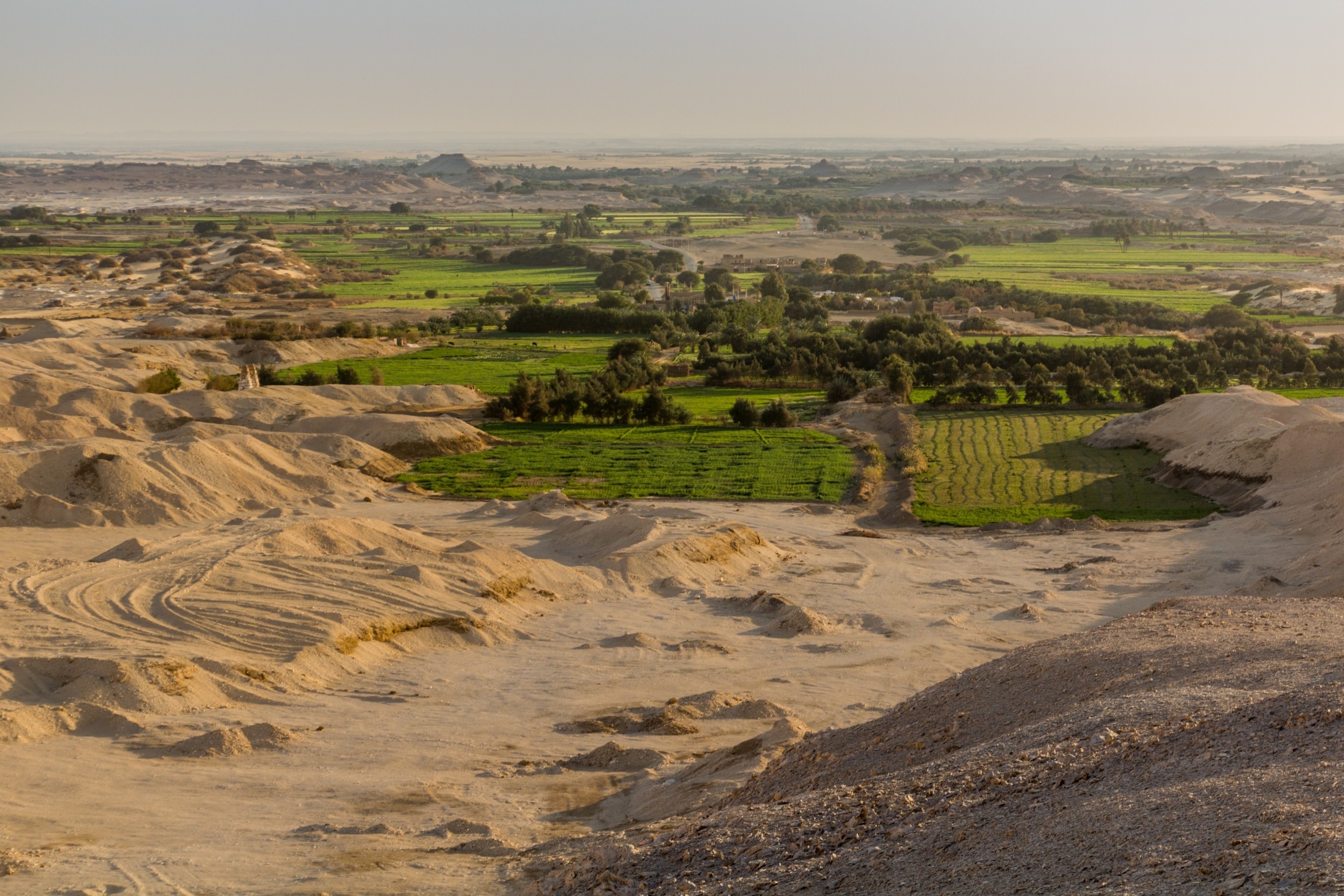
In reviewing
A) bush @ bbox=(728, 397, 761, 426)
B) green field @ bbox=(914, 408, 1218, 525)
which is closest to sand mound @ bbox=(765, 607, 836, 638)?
green field @ bbox=(914, 408, 1218, 525)

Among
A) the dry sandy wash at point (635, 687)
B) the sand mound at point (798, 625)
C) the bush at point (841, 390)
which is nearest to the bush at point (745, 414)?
the bush at point (841, 390)

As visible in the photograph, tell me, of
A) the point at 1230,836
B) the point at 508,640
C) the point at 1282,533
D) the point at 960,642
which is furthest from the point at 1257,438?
the point at 1230,836

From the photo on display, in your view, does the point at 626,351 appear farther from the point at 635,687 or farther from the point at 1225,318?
the point at 635,687

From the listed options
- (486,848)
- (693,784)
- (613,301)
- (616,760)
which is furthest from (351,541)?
(613,301)

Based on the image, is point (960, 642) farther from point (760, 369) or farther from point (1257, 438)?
point (760, 369)

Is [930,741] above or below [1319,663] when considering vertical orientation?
below

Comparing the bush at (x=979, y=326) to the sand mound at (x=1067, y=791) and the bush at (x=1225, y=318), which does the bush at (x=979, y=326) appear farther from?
the sand mound at (x=1067, y=791)
